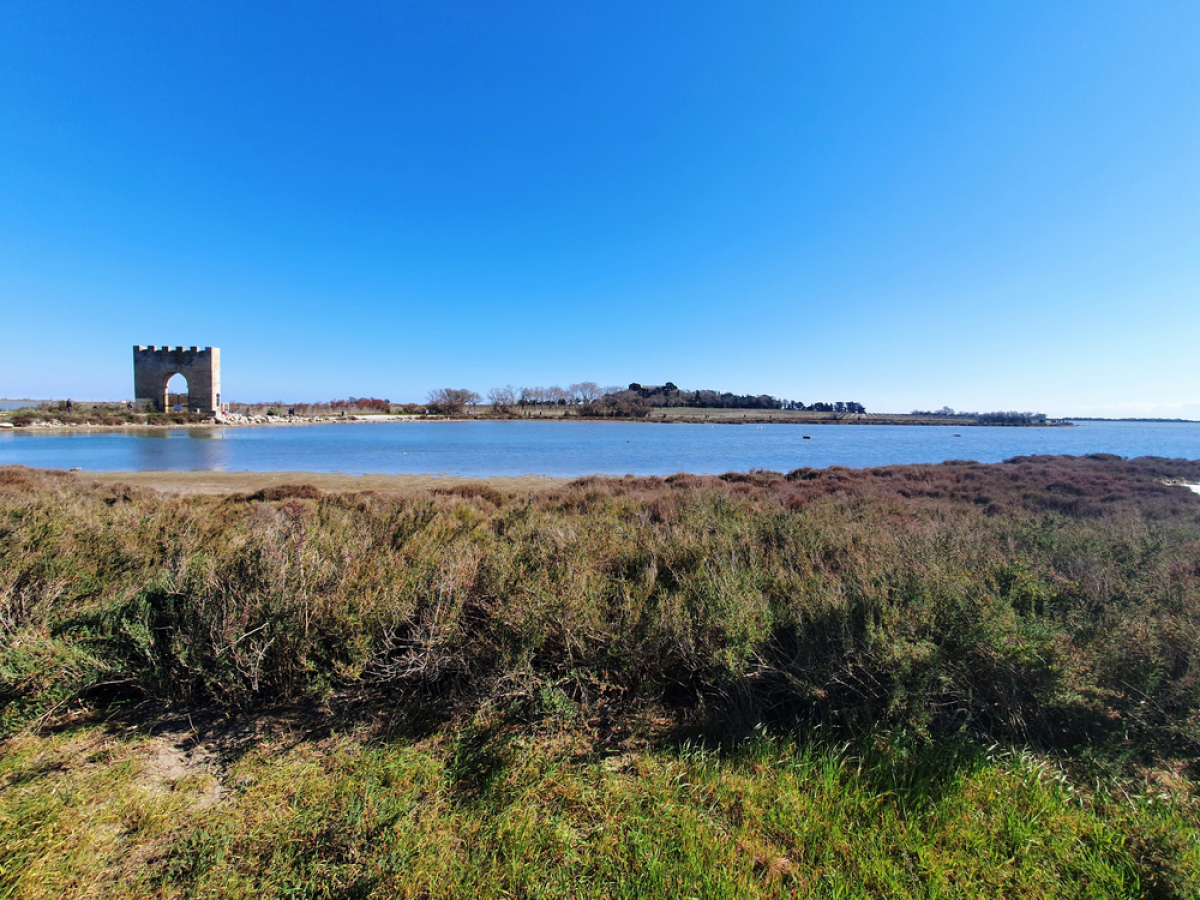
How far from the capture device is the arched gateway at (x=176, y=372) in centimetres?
5500

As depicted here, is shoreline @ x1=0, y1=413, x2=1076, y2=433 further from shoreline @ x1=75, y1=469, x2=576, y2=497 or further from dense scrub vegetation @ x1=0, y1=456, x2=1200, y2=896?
dense scrub vegetation @ x1=0, y1=456, x2=1200, y2=896

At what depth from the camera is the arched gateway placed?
55000mm

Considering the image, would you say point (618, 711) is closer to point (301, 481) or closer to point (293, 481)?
point (301, 481)

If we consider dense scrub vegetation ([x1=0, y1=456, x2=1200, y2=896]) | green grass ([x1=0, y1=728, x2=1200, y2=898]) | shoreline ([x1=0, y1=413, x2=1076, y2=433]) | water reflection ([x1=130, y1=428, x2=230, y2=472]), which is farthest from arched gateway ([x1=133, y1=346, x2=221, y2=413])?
green grass ([x1=0, y1=728, x2=1200, y2=898])

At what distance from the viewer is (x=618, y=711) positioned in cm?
316

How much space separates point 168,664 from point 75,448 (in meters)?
37.1

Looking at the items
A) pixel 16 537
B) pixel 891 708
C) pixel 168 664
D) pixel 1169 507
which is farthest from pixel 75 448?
pixel 1169 507

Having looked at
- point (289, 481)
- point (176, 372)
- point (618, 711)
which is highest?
point (176, 372)

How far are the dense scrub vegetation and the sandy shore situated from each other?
1164cm

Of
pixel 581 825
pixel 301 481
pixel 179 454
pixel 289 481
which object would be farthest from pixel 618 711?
pixel 179 454

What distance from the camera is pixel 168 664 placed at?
3.11 m

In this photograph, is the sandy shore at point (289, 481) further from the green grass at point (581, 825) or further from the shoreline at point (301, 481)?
the green grass at point (581, 825)

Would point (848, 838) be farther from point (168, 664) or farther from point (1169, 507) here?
point (1169, 507)

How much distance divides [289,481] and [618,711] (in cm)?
1827
